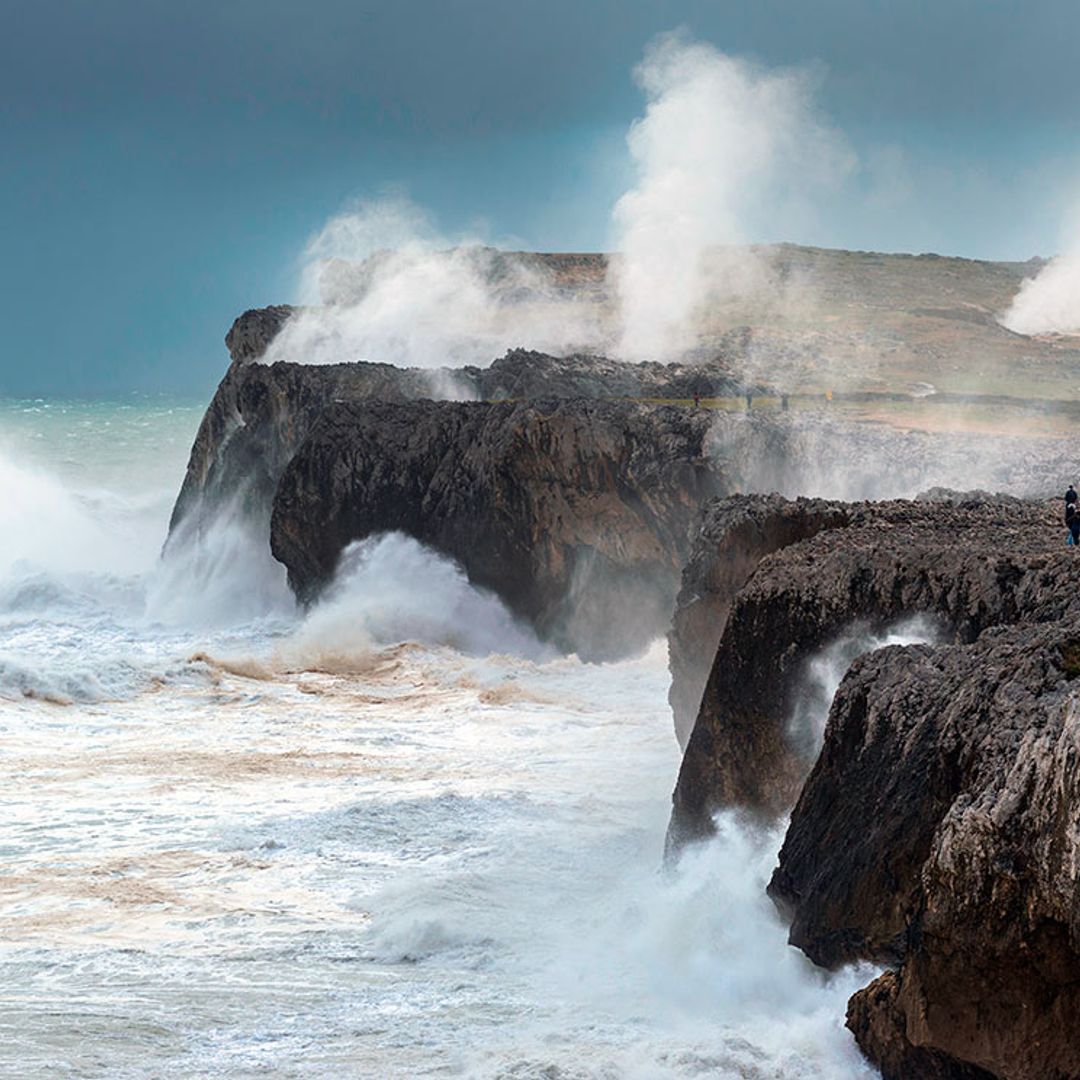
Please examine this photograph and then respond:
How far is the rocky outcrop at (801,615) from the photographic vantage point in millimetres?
12828

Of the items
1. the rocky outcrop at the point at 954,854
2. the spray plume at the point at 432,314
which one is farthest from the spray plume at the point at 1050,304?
the rocky outcrop at the point at 954,854

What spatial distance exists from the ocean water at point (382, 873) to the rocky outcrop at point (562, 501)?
71cm

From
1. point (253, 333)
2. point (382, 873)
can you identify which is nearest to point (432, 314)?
point (253, 333)

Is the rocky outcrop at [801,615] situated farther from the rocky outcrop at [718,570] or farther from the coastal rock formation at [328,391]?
the coastal rock formation at [328,391]

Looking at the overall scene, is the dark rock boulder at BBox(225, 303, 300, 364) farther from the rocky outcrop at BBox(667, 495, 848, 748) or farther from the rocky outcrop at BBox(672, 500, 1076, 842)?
the rocky outcrop at BBox(672, 500, 1076, 842)

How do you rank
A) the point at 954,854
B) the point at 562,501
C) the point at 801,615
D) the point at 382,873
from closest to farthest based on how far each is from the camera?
the point at 954,854
the point at 801,615
the point at 382,873
the point at 562,501

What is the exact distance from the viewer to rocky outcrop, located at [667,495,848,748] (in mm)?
17734

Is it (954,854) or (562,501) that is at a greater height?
(562,501)

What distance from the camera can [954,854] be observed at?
840 centimetres

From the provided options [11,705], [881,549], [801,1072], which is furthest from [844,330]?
[801,1072]

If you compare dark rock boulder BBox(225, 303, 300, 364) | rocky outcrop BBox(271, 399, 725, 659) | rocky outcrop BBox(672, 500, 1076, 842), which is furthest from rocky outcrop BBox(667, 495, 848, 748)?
dark rock boulder BBox(225, 303, 300, 364)

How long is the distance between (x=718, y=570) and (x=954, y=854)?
9.92 m

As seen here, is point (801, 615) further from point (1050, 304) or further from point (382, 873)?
point (1050, 304)

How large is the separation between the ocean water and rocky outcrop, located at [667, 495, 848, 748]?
119 centimetres
